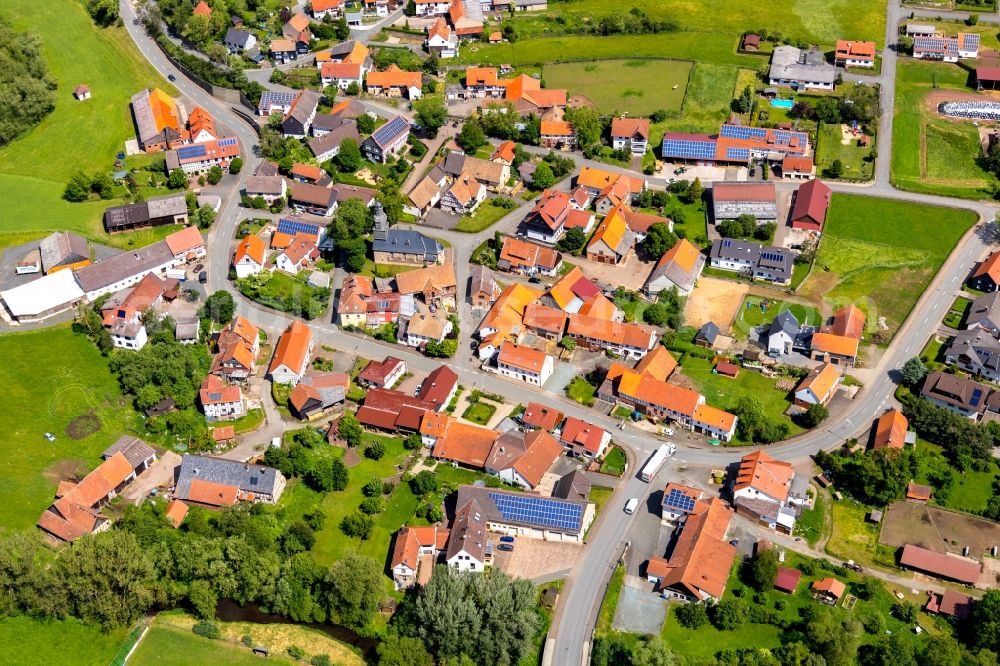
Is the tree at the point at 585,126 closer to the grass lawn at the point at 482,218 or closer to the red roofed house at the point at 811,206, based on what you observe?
the grass lawn at the point at 482,218

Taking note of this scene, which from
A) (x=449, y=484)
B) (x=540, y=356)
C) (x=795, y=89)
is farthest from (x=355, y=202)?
(x=795, y=89)

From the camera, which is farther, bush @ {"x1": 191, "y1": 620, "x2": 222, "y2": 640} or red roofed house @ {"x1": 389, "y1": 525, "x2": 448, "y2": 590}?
red roofed house @ {"x1": 389, "y1": 525, "x2": 448, "y2": 590}

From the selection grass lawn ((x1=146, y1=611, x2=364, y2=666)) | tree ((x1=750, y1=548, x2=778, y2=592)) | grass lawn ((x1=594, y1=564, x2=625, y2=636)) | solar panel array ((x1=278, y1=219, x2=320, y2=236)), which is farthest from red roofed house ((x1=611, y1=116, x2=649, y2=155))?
grass lawn ((x1=146, y1=611, x2=364, y2=666))

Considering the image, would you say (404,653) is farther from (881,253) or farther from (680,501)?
(881,253)

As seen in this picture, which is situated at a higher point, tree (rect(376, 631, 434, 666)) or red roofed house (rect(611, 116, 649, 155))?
red roofed house (rect(611, 116, 649, 155))

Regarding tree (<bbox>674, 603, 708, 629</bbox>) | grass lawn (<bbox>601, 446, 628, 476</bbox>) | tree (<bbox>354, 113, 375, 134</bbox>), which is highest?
tree (<bbox>354, 113, 375, 134</bbox>)

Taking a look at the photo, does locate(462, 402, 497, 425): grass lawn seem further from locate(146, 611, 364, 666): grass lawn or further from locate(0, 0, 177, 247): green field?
locate(0, 0, 177, 247): green field

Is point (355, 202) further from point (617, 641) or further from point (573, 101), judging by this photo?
point (617, 641)

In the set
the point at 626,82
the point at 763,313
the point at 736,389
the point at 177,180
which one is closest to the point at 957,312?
the point at 763,313
